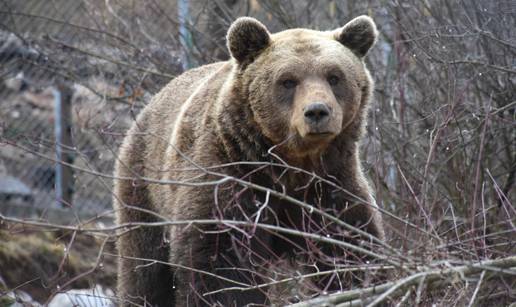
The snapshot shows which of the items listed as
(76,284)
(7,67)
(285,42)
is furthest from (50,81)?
(285,42)

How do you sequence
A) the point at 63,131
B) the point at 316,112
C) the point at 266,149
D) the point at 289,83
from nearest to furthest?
the point at 316,112 → the point at 289,83 → the point at 266,149 → the point at 63,131

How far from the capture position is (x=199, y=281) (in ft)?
19.7

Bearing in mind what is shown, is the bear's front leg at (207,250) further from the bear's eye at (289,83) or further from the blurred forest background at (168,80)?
the blurred forest background at (168,80)

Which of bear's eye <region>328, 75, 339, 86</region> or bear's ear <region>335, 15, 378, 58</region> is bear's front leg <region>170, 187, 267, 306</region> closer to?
bear's eye <region>328, 75, 339, 86</region>

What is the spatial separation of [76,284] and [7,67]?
2.21m

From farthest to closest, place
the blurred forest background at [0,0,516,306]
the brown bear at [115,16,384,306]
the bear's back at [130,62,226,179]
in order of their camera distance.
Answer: the blurred forest background at [0,0,516,306] → the bear's back at [130,62,226,179] → the brown bear at [115,16,384,306]

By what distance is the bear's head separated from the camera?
5.99m

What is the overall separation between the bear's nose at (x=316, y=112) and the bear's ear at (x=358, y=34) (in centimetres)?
Answer: 92

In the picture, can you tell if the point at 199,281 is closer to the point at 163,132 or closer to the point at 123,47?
the point at 163,132

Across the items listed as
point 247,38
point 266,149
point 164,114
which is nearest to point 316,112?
point 266,149

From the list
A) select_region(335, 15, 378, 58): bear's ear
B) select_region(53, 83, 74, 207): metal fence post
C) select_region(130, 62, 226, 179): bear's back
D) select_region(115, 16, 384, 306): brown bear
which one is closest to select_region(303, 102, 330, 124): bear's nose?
select_region(115, 16, 384, 306): brown bear

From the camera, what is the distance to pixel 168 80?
949cm

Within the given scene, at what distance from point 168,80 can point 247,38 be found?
3.22 m

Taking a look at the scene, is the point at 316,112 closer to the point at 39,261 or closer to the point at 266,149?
the point at 266,149
